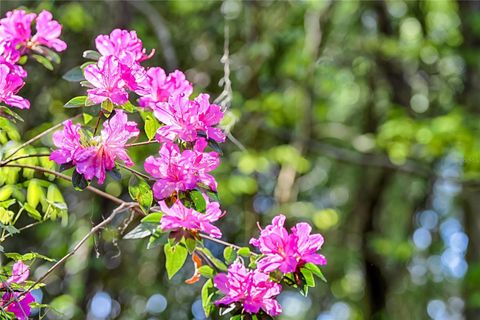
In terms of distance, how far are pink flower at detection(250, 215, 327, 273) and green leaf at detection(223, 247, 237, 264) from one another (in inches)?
4.2

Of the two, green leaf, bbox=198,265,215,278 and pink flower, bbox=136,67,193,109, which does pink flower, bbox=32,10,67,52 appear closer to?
pink flower, bbox=136,67,193,109

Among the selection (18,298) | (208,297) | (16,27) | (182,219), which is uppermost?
(16,27)

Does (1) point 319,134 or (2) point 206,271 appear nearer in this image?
(2) point 206,271

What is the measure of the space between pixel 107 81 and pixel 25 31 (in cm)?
44

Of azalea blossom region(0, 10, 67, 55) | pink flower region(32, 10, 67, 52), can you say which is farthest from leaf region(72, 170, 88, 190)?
pink flower region(32, 10, 67, 52)

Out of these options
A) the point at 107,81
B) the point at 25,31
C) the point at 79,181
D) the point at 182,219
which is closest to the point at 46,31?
the point at 25,31

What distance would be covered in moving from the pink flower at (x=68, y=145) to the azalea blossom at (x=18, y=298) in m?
0.22

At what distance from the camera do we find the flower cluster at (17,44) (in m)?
1.50

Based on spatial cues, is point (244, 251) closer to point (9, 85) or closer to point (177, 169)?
point (177, 169)

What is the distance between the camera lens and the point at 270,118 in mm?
4234

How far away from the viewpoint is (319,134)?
494 cm

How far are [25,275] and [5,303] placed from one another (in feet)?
0.28

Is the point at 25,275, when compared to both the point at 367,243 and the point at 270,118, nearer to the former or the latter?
the point at 270,118

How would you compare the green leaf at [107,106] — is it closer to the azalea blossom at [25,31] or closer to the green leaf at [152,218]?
the green leaf at [152,218]
